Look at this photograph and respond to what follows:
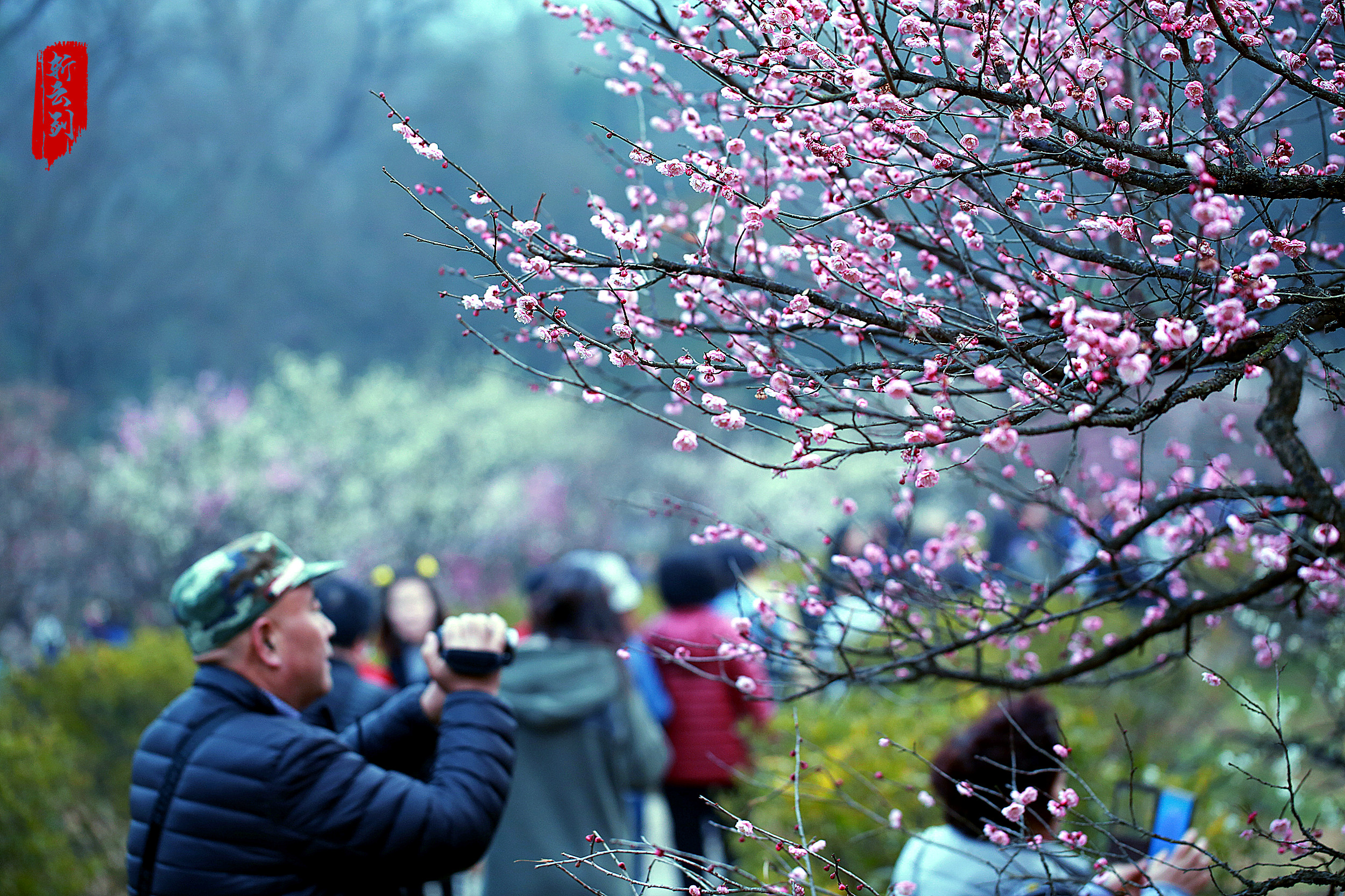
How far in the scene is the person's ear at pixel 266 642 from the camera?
2234 mm

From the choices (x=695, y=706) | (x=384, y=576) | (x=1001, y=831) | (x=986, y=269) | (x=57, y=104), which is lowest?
(x=1001, y=831)

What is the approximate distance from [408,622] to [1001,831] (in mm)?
2841

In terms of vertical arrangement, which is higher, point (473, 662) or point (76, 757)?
point (473, 662)

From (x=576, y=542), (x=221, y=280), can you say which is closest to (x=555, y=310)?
(x=576, y=542)

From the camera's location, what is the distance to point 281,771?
2006 mm

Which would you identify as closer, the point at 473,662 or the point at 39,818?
the point at 473,662

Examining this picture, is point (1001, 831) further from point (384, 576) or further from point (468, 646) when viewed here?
point (384, 576)

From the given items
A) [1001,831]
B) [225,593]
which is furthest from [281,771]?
[1001,831]

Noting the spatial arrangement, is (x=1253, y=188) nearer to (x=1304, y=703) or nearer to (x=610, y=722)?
(x=610, y=722)

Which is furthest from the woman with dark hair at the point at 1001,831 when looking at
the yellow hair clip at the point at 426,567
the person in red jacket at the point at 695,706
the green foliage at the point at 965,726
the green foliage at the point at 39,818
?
the green foliage at the point at 39,818

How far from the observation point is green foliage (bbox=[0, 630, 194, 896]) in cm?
422

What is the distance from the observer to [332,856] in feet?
6.65

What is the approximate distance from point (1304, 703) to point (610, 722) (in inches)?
139

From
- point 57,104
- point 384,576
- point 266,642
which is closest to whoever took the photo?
point 266,642
